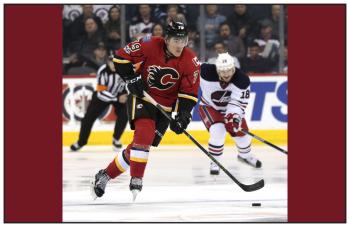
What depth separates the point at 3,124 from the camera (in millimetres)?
4133

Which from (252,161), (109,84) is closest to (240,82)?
(252,161)

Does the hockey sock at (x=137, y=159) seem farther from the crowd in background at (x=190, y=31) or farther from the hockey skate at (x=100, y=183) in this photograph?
the crowd in background at (x=190, y=31)

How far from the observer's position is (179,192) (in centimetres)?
607

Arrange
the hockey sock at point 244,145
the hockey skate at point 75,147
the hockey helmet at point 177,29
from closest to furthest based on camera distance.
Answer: the hockey helmet at point 177,29, the hockey sock at point 244,145, the hockey skate at point 75,147

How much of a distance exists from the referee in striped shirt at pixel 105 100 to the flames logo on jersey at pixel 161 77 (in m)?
3.53

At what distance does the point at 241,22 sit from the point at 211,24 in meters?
0.30

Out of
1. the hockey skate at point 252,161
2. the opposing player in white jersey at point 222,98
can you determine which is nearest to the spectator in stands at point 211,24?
the hockey skate at point 252,161

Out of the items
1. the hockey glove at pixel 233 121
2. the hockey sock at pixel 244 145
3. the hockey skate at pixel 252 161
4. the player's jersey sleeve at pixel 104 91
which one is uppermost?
the hockey glove at pixel 233 121

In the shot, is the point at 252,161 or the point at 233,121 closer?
the point at 233,121

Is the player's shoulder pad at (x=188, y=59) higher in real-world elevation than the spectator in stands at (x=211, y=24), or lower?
higher

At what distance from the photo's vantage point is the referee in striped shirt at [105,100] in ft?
28.7

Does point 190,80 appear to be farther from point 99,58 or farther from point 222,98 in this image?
point 99,58

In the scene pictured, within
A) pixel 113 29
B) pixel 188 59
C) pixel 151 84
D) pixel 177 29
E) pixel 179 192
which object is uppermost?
pixel 177 29

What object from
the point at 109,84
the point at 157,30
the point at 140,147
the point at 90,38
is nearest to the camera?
the point at 140,147
